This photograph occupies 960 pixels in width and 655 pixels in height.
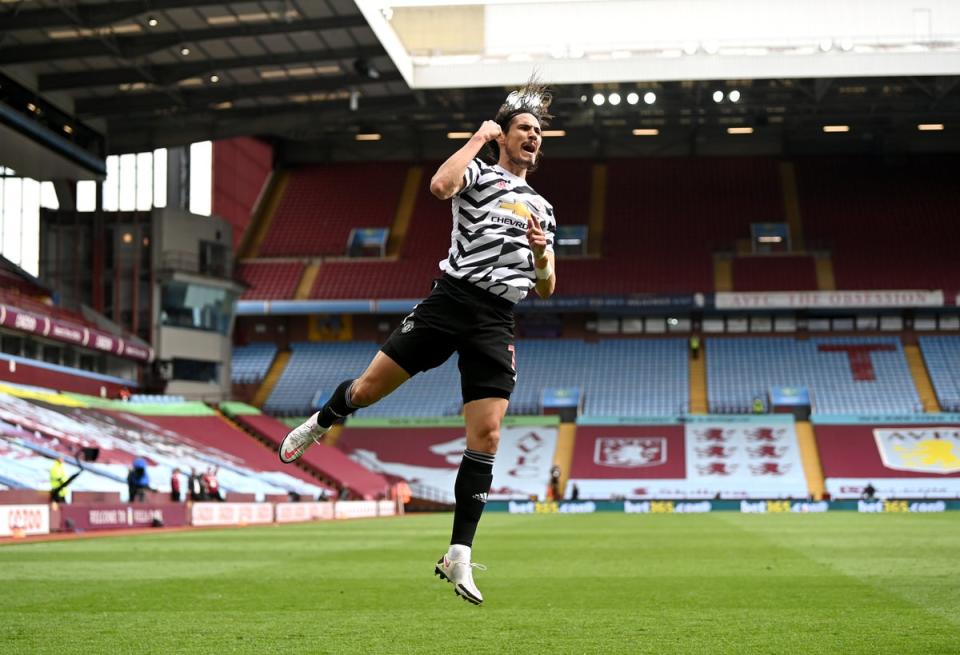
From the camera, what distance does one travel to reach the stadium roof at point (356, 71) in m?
37.9

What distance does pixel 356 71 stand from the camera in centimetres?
4262

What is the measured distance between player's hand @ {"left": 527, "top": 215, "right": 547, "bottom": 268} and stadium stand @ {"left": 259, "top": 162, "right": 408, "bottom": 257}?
53.2m

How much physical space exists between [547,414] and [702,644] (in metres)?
45.8

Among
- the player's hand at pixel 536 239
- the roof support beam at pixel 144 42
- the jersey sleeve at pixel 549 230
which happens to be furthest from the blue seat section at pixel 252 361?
the player's hand at pixel 536 239

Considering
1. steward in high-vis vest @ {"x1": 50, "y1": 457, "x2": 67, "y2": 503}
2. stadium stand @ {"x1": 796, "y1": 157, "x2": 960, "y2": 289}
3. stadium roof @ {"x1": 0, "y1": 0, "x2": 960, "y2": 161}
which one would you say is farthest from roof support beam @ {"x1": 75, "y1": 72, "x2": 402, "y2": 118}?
steward in high-vis vest @ {"x1": 50, "y1": 457, "x2": 67, "y2": 503}

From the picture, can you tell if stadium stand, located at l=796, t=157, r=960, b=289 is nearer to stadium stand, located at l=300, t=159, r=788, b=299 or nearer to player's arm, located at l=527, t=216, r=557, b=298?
stadium stand, located at l=300, t=159, r=788, b=299

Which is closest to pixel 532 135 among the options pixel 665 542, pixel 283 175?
pixel 665 542

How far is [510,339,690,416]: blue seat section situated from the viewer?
52.0m

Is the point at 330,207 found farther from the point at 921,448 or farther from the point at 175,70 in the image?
the point at 921,448

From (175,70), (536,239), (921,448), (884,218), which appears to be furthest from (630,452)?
(536,239)

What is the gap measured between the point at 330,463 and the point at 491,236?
1590 inches

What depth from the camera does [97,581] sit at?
Result: 35.3ft

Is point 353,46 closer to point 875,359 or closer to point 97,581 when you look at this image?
point 875,359

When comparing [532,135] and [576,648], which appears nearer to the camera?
[576,648]
